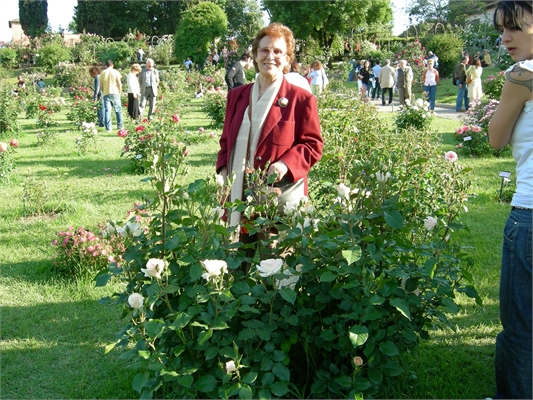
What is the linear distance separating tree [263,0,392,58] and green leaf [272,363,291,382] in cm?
3172

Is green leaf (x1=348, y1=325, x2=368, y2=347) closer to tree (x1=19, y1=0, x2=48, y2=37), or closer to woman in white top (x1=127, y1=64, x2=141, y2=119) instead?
woman in white top (x1=127, y1=64, x2=141, y2=119)

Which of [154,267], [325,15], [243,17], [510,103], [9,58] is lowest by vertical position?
[154,267]

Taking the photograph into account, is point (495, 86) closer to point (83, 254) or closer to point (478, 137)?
point (478, 137)

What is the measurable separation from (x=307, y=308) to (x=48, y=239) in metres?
3.55

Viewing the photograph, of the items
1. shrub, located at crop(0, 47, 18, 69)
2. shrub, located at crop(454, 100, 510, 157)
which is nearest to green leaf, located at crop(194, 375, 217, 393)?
shrub, located at crop(454, 100, 510, 157)

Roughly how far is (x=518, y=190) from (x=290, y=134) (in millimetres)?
1105

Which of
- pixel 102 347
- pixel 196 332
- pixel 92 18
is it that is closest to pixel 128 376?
pixel 102 347

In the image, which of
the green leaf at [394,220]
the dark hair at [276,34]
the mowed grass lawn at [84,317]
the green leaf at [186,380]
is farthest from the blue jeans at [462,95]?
the green leaf at [186,380]

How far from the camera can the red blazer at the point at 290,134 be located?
9.07 ft

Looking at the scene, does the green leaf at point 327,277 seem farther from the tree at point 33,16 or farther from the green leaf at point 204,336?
the tree at point 33,16

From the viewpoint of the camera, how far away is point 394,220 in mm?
2064

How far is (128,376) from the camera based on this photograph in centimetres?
281

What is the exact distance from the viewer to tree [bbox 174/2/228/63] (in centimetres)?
3216

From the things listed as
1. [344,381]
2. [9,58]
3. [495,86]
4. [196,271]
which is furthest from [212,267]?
[9,58]
